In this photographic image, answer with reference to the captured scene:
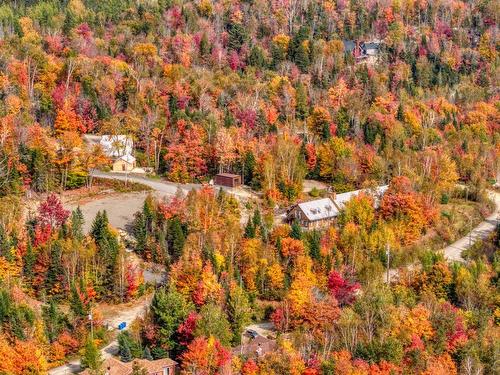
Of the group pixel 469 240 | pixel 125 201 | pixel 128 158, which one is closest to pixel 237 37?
pixel 128 158

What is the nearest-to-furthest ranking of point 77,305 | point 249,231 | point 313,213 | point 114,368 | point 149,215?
point 114,368 < point 77,305 < point 249,231 < point 149,215 < point 313,213

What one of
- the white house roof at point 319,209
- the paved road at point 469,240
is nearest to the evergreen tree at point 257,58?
the paved road at point 469,240

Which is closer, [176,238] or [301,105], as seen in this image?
[176,238]

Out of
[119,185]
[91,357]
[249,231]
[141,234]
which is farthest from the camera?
[119,185]

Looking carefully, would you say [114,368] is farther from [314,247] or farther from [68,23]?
[68,23]

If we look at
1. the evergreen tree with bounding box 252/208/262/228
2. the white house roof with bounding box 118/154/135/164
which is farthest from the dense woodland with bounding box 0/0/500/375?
the white house roof with bounding box 118/154/135/164

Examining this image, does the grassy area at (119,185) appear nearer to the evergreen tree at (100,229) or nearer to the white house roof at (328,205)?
the evergreen tree at (100,229)

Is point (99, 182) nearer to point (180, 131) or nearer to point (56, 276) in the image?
point (180, 131)
